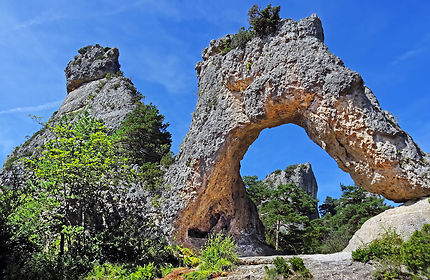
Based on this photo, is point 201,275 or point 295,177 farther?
point 295,177

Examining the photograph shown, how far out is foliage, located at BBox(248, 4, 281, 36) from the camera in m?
18.2

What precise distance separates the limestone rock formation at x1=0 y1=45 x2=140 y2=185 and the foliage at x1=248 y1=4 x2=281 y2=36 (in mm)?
12611

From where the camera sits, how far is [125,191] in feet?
→ 61.7

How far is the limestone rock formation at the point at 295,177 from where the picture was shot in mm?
41812

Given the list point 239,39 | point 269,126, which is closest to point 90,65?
point 239,39

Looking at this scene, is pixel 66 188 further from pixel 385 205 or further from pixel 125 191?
pixel 385 205

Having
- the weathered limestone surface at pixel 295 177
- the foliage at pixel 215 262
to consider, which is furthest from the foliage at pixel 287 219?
the foliage at pixel 215 262

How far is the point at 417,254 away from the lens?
32.4ft

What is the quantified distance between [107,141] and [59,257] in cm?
503

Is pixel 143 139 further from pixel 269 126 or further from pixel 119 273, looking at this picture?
pixel 119 273

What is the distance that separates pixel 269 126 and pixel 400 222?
25.4 feet

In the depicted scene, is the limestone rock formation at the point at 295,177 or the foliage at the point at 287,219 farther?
the limestone rock formation at the point at 295,177

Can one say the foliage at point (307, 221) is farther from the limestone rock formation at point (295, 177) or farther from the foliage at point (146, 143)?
the limestone rock formation at point (295, 177)

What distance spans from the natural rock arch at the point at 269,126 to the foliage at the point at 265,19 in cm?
48
